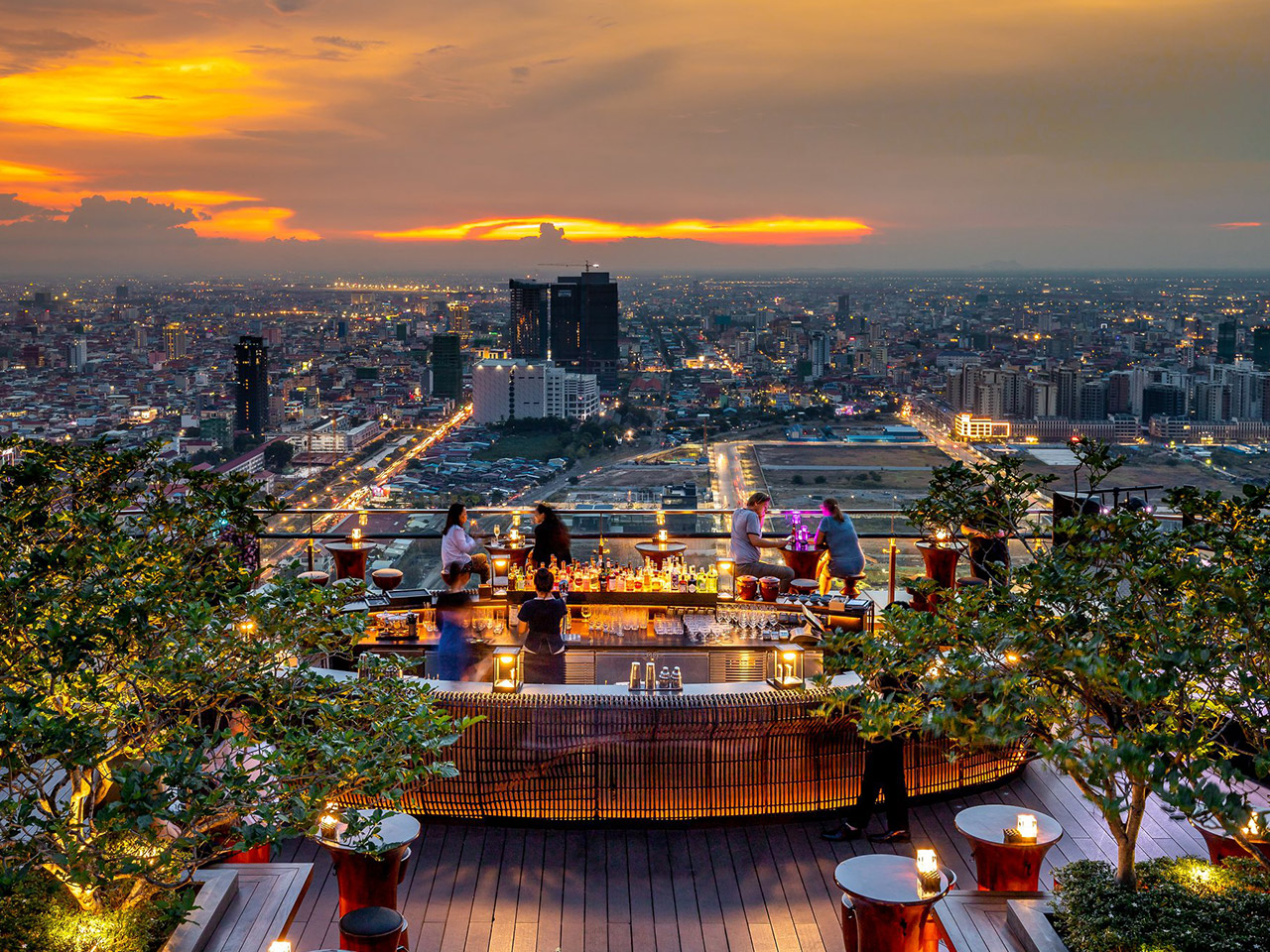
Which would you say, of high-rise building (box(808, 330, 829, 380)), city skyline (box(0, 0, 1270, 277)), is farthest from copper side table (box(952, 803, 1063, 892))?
high-rise building (box(808, 330, 829, 380))

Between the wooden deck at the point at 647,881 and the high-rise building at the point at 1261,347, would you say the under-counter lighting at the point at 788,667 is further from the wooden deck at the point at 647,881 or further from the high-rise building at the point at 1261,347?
the high-rise building at the point at 1261,347

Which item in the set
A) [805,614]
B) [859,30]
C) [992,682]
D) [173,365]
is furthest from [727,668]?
[173,365]

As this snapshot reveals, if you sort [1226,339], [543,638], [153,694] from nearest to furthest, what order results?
[153,694] → [543,638] → [1226,339]

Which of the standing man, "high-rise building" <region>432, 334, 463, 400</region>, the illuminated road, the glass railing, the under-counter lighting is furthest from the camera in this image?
"high-rise building" <region>432, 334, 463, 400</region>

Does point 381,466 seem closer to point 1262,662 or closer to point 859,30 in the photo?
point 859,30

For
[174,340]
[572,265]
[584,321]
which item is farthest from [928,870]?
[572,265]

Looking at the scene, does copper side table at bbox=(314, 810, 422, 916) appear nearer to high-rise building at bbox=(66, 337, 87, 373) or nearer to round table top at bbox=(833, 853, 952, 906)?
round table top at bbox=(833, 853, 952, 906)

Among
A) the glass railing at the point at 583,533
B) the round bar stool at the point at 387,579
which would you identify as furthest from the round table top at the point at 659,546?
the round bar stool at the point at 387,579

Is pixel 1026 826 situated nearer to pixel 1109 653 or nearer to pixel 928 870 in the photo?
pixel 928 870
